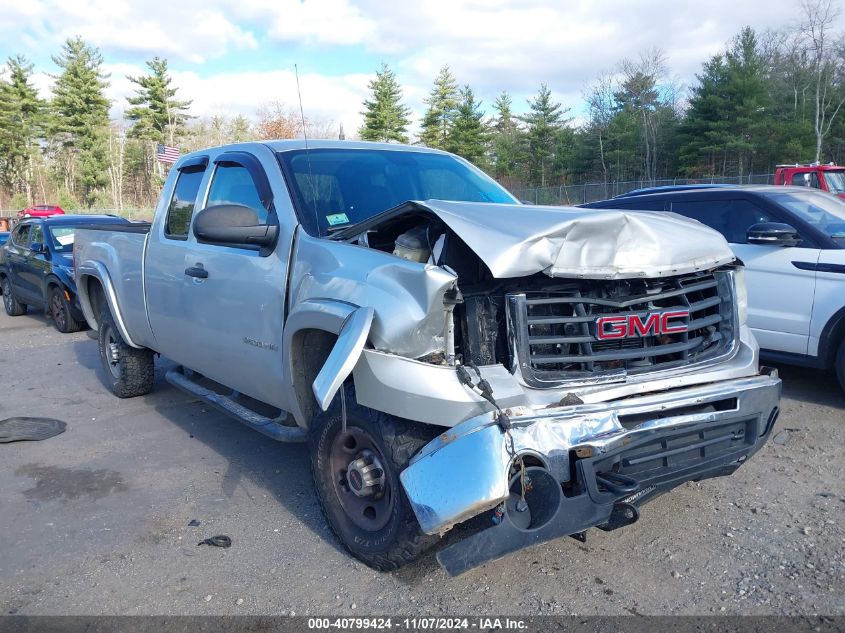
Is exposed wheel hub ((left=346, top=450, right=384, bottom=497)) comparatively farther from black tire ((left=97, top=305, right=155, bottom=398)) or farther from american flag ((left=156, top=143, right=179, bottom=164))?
american flag ((left=156, top=143, right=179, bottom=164))

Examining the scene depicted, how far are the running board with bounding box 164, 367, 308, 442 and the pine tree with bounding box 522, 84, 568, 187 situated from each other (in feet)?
165

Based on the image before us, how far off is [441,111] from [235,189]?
49.1 m

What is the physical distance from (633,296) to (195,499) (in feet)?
9.30

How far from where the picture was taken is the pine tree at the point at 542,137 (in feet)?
175

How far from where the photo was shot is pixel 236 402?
183 inches

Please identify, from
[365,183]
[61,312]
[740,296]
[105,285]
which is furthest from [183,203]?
[61,312]

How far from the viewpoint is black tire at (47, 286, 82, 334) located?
33.9ft

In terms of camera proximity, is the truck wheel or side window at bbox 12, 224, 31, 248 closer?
the truck wheel

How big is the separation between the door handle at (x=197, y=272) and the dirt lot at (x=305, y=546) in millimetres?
1314

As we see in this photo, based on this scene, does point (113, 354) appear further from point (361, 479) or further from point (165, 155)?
point (165, 155)

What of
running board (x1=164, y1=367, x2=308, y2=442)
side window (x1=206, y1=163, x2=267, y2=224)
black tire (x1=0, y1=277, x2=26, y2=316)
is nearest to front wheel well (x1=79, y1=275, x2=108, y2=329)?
running board (x1=164, y1=367, x2=308, y2=442)

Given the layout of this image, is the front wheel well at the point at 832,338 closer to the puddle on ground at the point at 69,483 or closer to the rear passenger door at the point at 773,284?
the rear passenger door at the point at 773,284

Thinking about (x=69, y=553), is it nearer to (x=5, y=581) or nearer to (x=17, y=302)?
(x=5, y=581)

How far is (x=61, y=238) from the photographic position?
10.9 m
